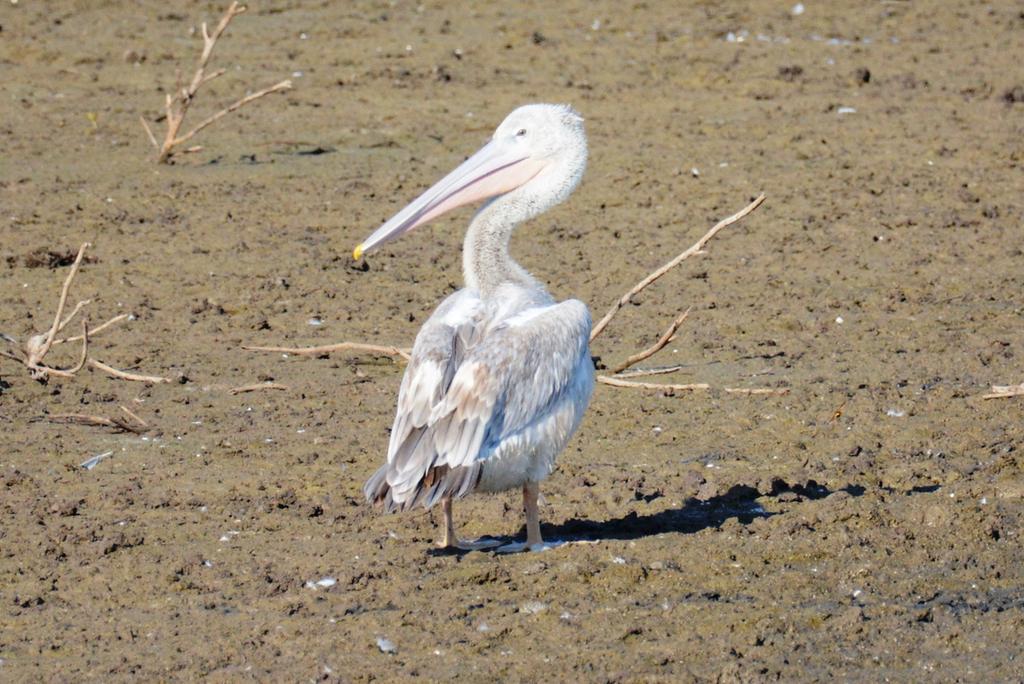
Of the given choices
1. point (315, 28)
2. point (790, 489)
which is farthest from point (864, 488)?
point (315, 28)

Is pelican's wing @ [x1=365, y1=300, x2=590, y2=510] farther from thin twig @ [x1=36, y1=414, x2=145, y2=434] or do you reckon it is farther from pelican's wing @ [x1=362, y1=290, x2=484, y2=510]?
thin twig @ [x1=36, y1=414, x2=145, y2=434]

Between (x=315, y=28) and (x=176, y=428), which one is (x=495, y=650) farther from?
(x=315, y=28)

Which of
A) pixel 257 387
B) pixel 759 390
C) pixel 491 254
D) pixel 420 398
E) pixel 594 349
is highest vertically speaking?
pixel 491 254

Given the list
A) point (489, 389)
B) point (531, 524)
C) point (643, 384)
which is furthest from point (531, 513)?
point (643, 384)

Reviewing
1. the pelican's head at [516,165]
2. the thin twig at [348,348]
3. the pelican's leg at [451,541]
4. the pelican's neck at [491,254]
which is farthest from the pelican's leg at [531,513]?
the thin twig at [348,348]

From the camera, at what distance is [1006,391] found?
656 centimetres

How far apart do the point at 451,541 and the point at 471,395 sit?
51 cm

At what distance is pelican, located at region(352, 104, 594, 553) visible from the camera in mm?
5062

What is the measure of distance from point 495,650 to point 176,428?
2.22 metres

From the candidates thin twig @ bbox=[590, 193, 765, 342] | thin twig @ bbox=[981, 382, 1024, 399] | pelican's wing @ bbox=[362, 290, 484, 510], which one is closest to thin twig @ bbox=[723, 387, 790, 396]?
thin twig @ bbox=[590, 193, 765, 342]

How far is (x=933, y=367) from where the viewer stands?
23.4 ft

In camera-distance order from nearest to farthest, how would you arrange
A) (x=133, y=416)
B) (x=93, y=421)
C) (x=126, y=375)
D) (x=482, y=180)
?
(x=482, y=180) < (x=133, y=416) < (x=93, y=421) < (x=126, y=375)

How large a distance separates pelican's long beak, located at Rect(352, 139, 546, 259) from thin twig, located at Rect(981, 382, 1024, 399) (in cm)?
203

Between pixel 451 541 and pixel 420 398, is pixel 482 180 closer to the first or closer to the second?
pixel 420 398
